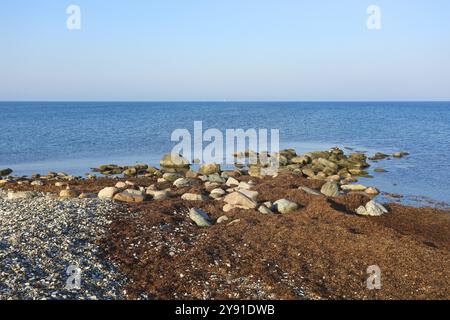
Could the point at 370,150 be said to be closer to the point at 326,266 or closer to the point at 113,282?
the point at 326,266

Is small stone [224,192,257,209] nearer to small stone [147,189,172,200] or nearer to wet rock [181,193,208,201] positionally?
wet rock [181,193,208,201]

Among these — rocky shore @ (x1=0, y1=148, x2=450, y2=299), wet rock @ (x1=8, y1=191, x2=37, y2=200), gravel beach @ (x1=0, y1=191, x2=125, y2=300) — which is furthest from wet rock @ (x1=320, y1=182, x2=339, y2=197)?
wet rock @ (x1=8, y1=191, x2=37, y2=200)

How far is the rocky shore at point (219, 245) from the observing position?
1017cm

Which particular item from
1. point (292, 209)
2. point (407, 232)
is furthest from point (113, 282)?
point (407, 232)

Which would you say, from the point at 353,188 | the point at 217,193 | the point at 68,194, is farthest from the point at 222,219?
the point at 353,188

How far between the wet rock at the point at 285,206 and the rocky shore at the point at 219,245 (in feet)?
0.12

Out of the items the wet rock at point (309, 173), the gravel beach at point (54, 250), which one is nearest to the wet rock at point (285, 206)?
the gravel beach at point (54, 250)

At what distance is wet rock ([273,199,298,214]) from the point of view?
669 inches

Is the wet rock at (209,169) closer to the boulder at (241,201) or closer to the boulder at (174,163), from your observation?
the boulder at (174,163)

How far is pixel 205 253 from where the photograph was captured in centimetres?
1213

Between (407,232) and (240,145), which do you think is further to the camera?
(240,145)

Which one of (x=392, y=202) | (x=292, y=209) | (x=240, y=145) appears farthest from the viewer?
(x=240, y=145)

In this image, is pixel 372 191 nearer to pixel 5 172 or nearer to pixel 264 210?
pixel 264 210

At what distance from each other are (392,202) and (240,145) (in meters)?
26.2
